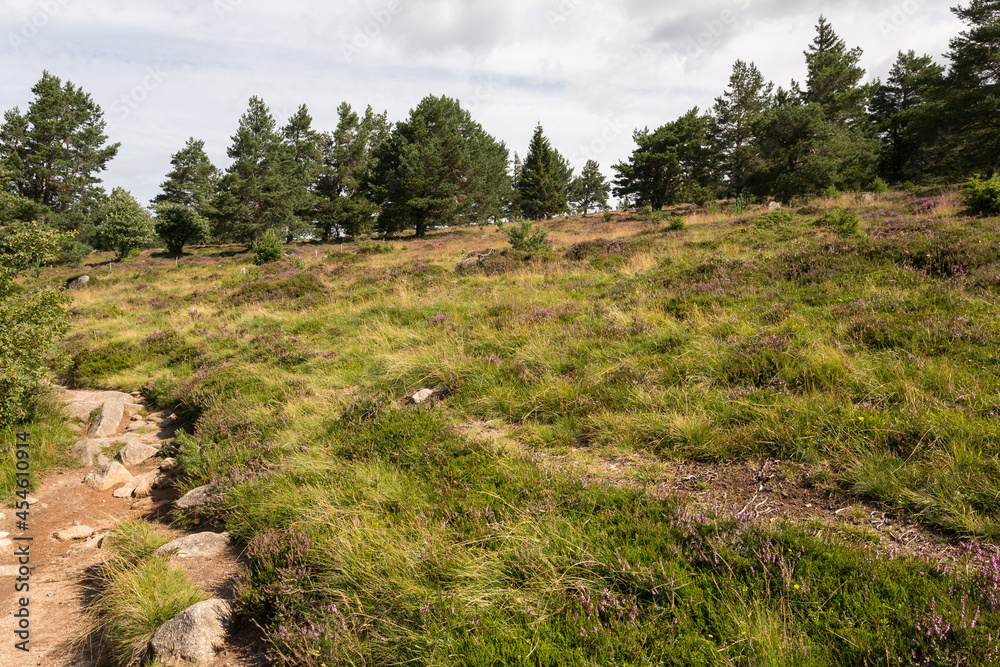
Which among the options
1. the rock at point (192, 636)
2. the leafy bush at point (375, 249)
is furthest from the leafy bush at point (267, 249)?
the rock at point (192, 636)

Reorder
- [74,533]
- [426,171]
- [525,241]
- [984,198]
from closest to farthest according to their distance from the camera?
[74,533], [984,198], [525,241], [426,171]

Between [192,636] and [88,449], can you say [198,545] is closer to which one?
[192,636]

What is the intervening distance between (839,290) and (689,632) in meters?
6.95

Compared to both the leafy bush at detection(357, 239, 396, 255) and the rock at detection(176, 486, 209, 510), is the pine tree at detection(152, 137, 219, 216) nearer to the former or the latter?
the leafy bush at detection(357, 239, 396, 255)

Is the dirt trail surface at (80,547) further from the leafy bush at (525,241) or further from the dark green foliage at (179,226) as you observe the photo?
the dark green foliage at (179,226)

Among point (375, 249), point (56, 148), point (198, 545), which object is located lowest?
point (198, 545)

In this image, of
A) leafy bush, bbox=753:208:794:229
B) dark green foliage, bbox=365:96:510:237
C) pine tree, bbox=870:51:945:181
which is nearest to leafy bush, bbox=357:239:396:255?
dark green foliage, bbox=365:96:510:237

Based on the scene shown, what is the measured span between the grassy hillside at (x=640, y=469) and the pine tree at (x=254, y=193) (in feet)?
124

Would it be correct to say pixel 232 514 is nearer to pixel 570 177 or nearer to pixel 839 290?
pixel 839 290

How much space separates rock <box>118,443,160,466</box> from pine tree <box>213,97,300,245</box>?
41.1 meters

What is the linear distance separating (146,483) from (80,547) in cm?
121

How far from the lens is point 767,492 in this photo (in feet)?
11.1

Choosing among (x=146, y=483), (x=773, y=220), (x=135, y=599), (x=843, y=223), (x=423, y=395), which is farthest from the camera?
(x=773, y=220)

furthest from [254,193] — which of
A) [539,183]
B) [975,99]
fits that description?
[975,99]
